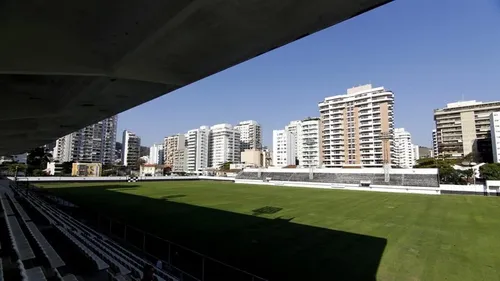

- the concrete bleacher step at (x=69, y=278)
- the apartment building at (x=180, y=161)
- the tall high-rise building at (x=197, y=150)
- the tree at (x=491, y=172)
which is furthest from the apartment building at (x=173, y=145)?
the concrete bleacher step at (x=69, y=278)

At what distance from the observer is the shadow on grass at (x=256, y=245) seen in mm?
8352

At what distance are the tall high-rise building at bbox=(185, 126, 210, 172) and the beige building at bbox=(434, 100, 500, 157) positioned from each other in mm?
81023

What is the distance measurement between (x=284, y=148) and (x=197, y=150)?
34709 millimetres

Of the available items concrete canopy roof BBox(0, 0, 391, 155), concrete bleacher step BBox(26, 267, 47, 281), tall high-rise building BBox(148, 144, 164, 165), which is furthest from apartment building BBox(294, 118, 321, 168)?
tall high-rise building BBox(148, 144, 164, 165)

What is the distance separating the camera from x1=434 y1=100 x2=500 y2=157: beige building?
82.9m

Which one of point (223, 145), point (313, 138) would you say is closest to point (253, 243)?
point (313, 138)

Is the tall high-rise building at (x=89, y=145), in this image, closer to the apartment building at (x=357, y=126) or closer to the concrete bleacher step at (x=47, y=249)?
the apartment building at (x=357, y=126)

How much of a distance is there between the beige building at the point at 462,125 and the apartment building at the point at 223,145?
238 feet

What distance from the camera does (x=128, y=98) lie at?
20.8 feet

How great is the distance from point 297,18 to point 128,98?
4605mm

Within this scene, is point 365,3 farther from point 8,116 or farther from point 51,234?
point 51,234

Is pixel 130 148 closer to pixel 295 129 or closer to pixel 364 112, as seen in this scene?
pixel 295 129

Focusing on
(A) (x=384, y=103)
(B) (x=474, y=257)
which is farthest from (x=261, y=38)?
(A) (x=384, y=103)

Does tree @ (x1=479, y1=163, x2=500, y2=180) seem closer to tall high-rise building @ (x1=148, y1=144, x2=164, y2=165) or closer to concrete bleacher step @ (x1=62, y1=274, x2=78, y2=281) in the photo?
concrete bleacher step @ (x1=62, y1=274, x2=78, y2=281)
